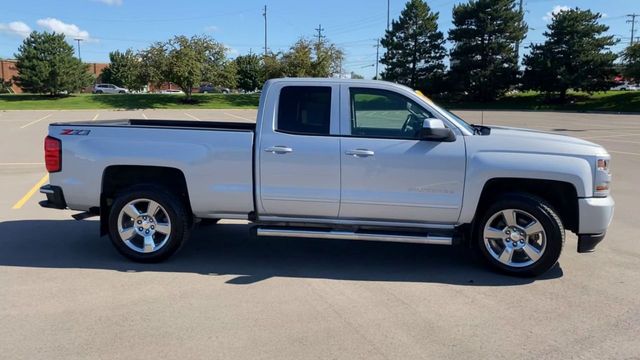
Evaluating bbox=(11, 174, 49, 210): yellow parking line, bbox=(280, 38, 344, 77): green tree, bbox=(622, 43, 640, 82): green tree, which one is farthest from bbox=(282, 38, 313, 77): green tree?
bbox=(11, 174, 49, 210): yellow parking line

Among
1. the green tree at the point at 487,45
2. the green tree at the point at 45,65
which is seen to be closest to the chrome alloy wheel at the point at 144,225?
the green tree at the point at 45,65

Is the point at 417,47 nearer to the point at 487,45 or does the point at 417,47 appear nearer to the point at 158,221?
the point at 487,45

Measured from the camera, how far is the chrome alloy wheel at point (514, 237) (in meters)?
5.20

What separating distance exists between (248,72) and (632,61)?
46.2 meters

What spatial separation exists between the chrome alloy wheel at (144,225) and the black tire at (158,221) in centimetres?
3

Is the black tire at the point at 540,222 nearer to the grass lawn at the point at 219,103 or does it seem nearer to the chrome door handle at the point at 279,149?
the chrome door handle at the point at 279,149

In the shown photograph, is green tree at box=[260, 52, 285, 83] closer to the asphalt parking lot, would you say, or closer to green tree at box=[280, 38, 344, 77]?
green tree at box=[280, 38, 344, 77]

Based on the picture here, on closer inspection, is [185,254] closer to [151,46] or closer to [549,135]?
[549,135]

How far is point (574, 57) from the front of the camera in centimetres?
5800

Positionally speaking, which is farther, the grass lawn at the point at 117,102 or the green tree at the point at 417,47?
the green tree at the point at 417,47

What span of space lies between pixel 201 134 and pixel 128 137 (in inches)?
30.1

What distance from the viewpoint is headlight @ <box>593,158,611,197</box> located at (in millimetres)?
5078

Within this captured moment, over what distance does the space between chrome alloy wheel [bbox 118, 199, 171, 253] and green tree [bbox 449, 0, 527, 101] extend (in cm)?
6171

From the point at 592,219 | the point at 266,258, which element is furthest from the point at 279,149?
the point at 592,219
